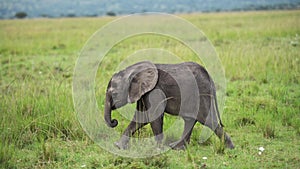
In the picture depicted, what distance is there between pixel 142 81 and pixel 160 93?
274 mm

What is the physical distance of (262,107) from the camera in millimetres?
7473

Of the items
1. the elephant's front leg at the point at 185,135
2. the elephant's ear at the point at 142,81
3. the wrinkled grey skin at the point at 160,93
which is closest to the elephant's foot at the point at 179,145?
the elephant's front leg at the point at 185,135

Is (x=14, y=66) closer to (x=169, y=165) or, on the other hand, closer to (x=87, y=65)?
(x=87, y=65)

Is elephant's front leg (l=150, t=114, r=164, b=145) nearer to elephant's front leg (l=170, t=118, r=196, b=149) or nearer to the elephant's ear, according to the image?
elephant's front leg (l=170, t=118, r=196, b=149)

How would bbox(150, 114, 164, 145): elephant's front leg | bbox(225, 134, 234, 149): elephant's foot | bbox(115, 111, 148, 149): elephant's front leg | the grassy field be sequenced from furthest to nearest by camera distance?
bbox(225, 134, 234, 149): elephant's foot → bbox(115, 111, 148, 149): elephant's front leg → bbox(150, 114, 164, 145): elephant's front leg → the grassy field

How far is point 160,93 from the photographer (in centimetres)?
523

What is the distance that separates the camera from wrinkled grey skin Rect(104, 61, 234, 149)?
5.21 m

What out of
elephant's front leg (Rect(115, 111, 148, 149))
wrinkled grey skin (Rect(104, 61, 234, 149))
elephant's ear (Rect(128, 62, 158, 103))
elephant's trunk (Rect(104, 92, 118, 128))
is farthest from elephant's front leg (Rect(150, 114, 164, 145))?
elephant's trunk (Rect(104, 92, 118, 128))

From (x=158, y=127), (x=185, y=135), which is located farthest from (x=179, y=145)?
(x=158, y=127)

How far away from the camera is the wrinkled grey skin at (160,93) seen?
17.1 feet

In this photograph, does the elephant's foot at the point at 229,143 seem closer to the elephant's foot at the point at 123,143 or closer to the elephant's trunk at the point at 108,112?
the elephant's foot at the point at 123,143

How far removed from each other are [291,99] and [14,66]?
8.32 m

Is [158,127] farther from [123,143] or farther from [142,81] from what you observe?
[142,81]

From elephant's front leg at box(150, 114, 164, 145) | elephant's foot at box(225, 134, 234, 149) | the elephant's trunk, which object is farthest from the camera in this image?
elephant's foot at box(225, 134, 234, 149)
